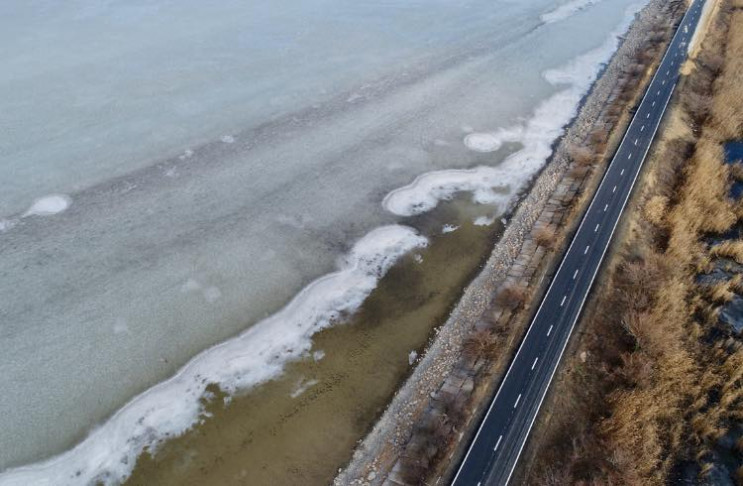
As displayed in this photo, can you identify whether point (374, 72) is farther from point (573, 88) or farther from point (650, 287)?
point (650, 287)

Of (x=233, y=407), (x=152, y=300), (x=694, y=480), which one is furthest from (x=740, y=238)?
(x=152, y=300)

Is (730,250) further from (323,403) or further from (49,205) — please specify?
(49,205)

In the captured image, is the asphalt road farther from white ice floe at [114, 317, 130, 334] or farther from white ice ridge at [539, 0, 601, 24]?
white ice ridge at [539, 0, 601, 24]

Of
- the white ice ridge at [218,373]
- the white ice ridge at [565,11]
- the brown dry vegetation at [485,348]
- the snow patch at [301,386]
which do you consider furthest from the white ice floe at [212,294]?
the white ice ridge at [565,11]

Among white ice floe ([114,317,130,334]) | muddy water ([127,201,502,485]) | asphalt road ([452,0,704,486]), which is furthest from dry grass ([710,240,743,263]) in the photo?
white ice floe ([114,317,130,334])

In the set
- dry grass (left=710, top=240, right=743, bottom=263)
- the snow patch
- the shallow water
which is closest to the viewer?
the snow patch

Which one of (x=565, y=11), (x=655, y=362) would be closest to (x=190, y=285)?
(x=655, y=362)

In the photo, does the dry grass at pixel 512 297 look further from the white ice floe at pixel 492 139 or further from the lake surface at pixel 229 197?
the white ice floe at pixel 492 139

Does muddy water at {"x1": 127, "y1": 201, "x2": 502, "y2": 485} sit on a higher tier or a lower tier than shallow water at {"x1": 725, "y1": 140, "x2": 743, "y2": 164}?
lower
